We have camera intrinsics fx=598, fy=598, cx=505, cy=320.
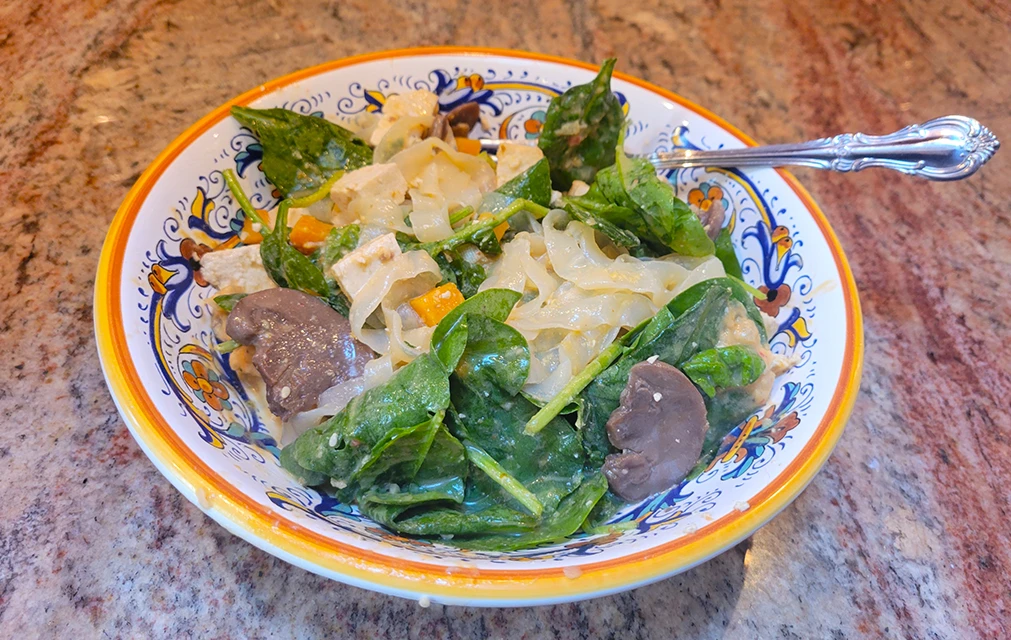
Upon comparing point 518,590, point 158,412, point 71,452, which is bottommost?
point 71,452

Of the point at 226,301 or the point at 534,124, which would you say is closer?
the point at 226,301

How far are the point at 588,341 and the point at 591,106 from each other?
91 centimetres

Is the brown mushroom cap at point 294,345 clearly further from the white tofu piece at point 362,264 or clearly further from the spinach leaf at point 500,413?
the spinach leaf at point 500,413

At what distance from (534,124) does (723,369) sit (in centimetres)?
134

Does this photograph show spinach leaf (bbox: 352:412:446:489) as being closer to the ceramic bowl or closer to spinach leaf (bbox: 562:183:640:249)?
the ceramic bowl

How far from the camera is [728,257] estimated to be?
208 centimetres

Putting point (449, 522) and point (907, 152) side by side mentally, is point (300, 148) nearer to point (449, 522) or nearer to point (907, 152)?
point (449, 522)

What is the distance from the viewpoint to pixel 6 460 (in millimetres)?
1533

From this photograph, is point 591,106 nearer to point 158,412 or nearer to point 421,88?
point 421,88

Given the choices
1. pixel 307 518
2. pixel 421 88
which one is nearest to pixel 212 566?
pixel 307 518

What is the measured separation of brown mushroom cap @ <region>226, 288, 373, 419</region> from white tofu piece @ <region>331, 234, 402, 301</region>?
106 millimetres

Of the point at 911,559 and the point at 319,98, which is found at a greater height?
the point at 319,98

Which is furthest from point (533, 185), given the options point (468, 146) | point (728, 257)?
point (728, 257)

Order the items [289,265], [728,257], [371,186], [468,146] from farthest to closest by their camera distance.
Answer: [468,146] < [728,257] < [371,186] < [289,265]
